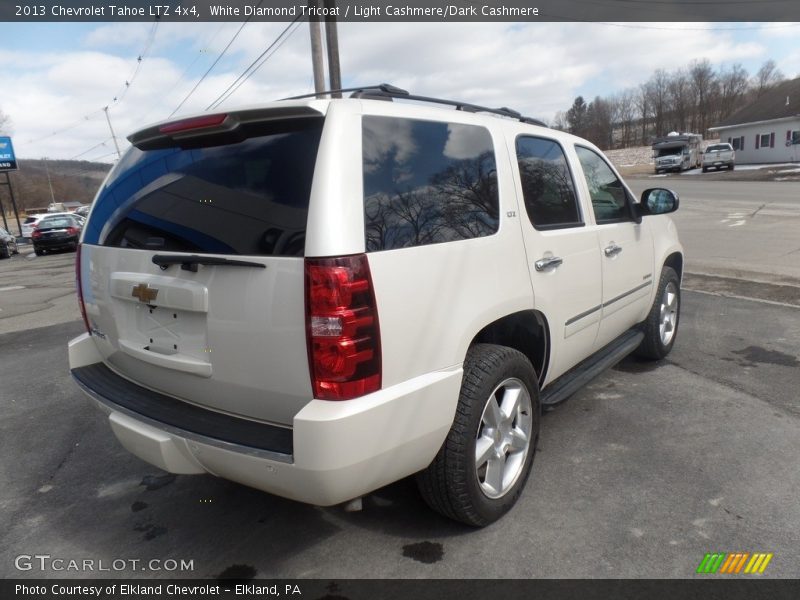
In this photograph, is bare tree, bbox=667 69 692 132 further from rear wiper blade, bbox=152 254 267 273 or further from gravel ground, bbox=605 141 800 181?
rear wiper blade, bbox=152 254 267 273

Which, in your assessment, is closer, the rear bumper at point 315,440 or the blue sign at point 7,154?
the rear bumper at point 315,440

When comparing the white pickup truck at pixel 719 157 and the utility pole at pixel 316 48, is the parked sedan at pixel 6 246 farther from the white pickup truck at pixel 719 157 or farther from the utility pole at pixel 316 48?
the white pickup truck at pixel 719 157

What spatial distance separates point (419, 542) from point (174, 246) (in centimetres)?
172

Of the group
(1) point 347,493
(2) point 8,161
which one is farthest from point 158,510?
(2) point 8,161

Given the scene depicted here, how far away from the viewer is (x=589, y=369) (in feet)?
12.2

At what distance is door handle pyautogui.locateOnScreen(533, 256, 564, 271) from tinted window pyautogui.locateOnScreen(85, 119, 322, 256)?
139 cm

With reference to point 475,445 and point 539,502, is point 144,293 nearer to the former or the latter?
point 475,445

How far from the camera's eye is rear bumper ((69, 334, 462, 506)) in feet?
6.74

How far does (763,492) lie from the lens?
116 inches

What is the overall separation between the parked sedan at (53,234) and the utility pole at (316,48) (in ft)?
47.9

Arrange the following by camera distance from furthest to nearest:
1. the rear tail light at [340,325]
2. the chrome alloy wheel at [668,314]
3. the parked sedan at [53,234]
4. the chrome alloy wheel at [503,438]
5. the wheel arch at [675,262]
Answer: the parked sedan at [53,234] < the wheel arch at [675,262] < the chrome alloy wheel at [668,314] < the chrome alloy wheel at [503,438] < the rear tail light at [340,325]

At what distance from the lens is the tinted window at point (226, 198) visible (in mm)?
2164

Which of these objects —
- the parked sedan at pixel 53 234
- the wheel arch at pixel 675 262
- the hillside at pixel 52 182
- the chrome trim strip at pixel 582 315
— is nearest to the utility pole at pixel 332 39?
the wheel arch at pixel 675 262

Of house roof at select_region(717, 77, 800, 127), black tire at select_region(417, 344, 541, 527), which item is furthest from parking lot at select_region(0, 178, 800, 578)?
house roof at select_region(717, 77, 800, 127)
